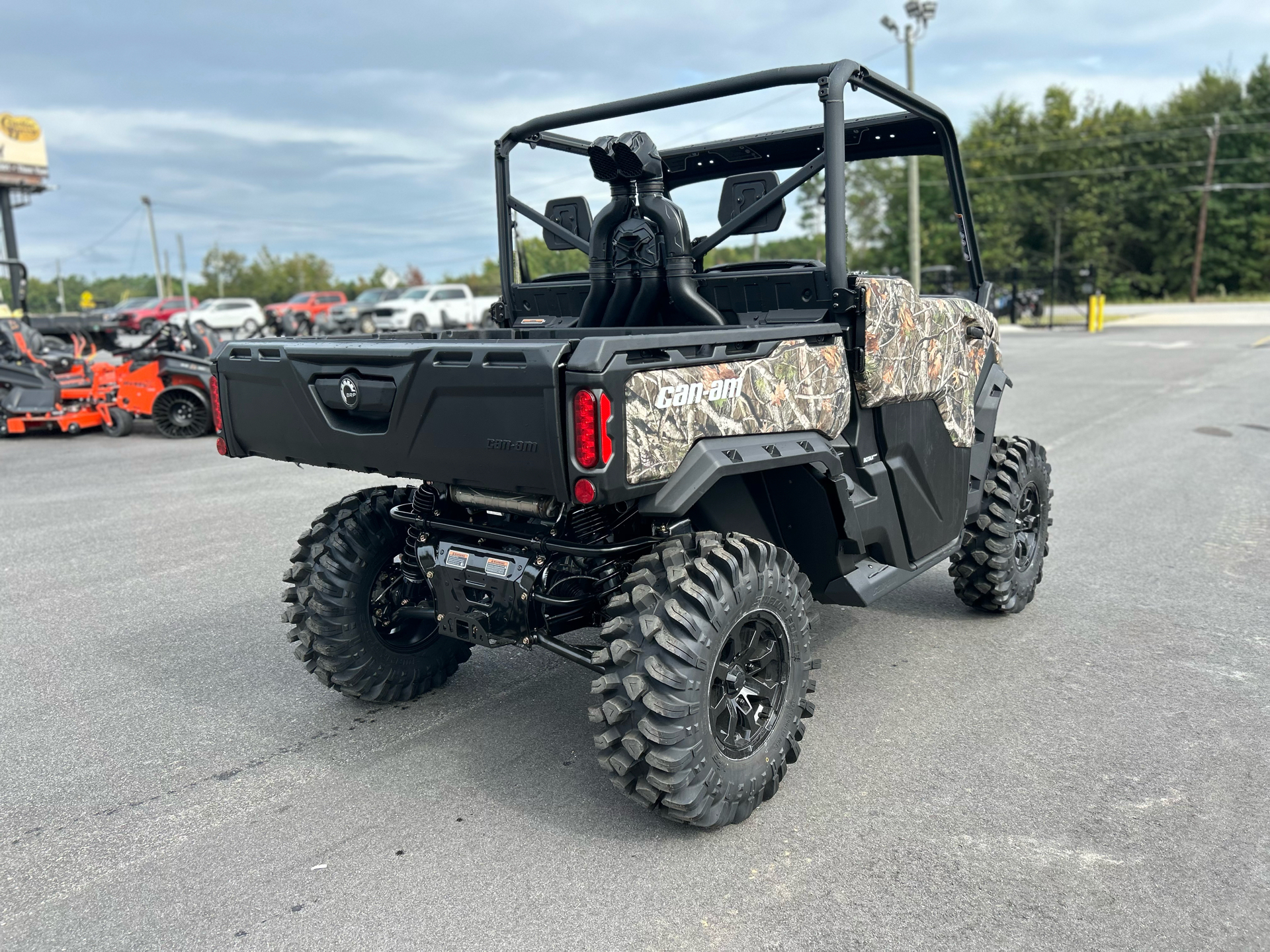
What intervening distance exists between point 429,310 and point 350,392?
115 feet

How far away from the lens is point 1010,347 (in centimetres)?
2650

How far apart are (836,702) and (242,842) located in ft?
7.75

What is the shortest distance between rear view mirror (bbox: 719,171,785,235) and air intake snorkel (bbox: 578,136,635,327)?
1.24 ft

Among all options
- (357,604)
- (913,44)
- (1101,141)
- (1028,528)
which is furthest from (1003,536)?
(1101,141)

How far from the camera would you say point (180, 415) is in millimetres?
13672

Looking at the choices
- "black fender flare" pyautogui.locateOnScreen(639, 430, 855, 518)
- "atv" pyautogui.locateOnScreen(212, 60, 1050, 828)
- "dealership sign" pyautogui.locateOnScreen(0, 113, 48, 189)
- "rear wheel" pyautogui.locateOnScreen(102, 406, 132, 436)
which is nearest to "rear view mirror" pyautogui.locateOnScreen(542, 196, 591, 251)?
"atv" pyautogui.locateOnScreen(212, 60, 1050, 828)

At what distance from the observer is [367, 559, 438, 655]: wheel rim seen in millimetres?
4262

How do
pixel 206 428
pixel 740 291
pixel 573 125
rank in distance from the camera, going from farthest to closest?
pixel 206 428
pixel 573 125
pixel 740 291

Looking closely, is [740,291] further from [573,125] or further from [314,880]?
[314,880]

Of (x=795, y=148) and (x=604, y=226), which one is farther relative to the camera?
(x=795, y=148)

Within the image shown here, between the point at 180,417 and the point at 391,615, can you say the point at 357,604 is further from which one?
the point at 180,417

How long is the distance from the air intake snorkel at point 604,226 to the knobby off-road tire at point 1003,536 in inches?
84.6

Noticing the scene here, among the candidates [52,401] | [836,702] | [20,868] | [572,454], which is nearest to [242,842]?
[20,868]

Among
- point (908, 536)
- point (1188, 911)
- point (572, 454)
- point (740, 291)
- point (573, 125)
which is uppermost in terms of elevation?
point (573, 125)
